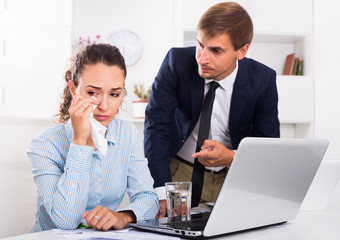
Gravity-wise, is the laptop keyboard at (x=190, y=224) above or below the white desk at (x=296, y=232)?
above

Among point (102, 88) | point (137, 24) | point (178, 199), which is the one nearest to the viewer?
point (178, 199)

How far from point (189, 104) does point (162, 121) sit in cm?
14

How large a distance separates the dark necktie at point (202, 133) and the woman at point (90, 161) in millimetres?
321

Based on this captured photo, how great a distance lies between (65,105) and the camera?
1.53 m

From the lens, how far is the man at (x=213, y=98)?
1.62m

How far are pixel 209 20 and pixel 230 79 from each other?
0.29m

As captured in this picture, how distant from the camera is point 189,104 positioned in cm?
177

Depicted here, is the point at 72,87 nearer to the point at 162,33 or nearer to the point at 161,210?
the point at 161,210

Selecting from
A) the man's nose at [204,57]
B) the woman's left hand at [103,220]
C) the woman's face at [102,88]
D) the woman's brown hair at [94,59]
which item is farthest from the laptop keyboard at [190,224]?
the man's nose at [204,57]

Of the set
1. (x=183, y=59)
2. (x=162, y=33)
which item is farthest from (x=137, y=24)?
(x=183, y=59)

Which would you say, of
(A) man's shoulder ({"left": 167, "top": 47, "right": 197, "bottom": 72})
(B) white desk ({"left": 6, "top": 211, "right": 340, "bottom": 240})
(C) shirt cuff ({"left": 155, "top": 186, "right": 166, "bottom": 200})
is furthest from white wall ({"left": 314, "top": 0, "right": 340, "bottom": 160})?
(B) white desk ({"left": 6, "top": 211, "right": 340, "bottom": 240})

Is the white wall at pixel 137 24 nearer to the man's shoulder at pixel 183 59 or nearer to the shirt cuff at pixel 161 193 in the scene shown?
the man's shoulder at pixel 183 59

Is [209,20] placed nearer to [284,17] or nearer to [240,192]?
[240,192]

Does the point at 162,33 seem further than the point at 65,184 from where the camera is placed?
Yes
